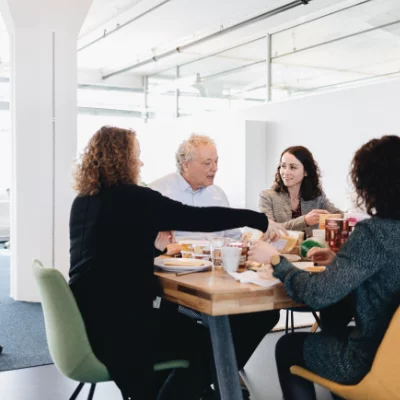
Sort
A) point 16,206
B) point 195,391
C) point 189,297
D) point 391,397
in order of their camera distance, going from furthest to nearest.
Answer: point 16,206 → point 195,391 → point 189,297 → point 391,397

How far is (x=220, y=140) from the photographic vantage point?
30.3 feet

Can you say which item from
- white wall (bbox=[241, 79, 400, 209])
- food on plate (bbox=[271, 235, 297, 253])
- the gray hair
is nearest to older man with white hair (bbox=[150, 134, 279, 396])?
the gray hair

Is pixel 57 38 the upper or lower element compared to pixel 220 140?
upper

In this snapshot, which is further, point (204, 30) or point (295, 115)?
point (204, 30)

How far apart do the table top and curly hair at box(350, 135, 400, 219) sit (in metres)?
0.44

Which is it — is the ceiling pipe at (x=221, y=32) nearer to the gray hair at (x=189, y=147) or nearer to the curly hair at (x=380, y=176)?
the gray hair at (x=189, y=147)

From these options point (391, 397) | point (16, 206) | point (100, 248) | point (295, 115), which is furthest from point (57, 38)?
point (391, 397)

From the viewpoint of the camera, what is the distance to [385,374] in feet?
6.63

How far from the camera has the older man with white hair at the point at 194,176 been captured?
3.81 metres

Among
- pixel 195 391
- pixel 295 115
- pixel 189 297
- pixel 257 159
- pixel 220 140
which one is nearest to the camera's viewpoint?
pixel 189 297

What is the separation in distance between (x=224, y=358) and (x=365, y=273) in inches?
25.1

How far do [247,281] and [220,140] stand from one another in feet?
23.2

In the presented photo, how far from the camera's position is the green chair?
2219 millimetres

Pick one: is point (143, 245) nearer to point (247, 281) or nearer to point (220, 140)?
point (247, 281)
